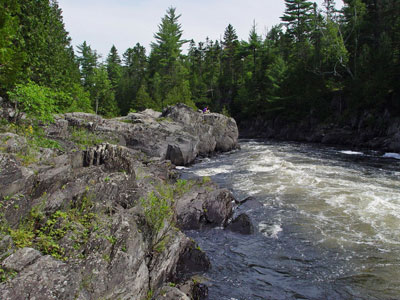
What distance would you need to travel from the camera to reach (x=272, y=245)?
385 inches

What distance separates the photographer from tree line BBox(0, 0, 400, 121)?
75.0ft

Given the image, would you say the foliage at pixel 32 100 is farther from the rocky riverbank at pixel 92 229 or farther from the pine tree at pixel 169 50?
the pine tree at pixel 169 50

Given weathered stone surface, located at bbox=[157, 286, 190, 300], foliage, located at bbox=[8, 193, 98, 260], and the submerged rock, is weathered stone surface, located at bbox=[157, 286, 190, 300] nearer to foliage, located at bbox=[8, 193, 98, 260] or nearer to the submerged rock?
foliage, located at bbox=[8, 193, 98, 260]

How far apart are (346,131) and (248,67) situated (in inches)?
1441

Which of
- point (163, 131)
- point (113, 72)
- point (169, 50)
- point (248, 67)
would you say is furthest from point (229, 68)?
point (163, 131)

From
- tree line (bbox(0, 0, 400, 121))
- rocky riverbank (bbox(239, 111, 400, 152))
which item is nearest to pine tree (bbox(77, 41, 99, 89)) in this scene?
tree line (bbox(0, 0, 400, 121))

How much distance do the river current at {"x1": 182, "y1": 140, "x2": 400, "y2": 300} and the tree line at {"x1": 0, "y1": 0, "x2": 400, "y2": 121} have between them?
1255cm

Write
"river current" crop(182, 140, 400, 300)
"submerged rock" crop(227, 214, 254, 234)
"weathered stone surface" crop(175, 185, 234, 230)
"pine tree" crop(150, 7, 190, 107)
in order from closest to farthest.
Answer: "river current" crop(182, 140, 400, 300) → "submerged rock" crop(227, 214, 254, 234) → "weathered stone surface" crop(175, 185, 234, 230) → "pine tree" crop(150, 7, 190, 107)

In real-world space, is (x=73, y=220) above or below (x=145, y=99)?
below

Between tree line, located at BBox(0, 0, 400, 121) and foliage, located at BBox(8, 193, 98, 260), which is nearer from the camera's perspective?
foliage, located at BBox(8, 193, 98, 260)

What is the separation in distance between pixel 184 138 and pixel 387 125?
2674cm

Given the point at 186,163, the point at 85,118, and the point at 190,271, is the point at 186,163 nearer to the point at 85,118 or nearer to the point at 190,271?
the point at 85,118

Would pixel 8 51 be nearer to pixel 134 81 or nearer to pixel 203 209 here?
pixel 203 209

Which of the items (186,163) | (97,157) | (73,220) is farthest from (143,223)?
(186,163)
